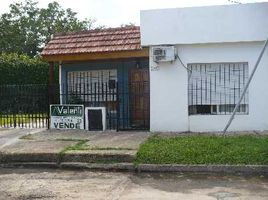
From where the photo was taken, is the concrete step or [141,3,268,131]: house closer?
the concrete step

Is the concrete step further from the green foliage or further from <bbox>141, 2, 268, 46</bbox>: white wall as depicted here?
the green foliage

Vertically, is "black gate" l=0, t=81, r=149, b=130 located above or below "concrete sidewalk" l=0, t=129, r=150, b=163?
above

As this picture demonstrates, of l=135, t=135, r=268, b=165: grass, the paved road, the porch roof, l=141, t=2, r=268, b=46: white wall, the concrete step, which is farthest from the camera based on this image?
the porch roof

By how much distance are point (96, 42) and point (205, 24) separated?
4.34 m

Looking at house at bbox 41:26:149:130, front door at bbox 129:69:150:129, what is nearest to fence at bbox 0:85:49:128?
house at bbox 41:26:149:130

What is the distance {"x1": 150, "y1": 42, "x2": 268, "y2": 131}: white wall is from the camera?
47.0ft

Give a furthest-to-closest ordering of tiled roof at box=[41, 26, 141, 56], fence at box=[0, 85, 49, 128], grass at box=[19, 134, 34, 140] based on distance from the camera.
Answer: fence at box=[0, 85, 49, 128], tiled roof at box=[41, 26, 141, 56], grass at box=[19, 134, 34, 140]

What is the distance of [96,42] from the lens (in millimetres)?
16969

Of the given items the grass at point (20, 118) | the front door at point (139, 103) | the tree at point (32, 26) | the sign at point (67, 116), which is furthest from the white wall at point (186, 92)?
the tree at point (32, 26)

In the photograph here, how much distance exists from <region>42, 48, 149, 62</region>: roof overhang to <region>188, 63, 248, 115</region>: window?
1824mm

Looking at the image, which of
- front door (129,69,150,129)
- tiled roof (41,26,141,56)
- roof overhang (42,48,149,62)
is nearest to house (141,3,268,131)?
roof overhang (42,48,149,62)

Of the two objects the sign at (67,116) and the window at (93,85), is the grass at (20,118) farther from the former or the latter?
the window at (93,85)

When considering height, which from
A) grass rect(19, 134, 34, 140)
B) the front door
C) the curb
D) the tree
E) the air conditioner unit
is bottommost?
the curb

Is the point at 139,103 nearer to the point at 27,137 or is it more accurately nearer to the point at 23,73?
the point at 27,137
